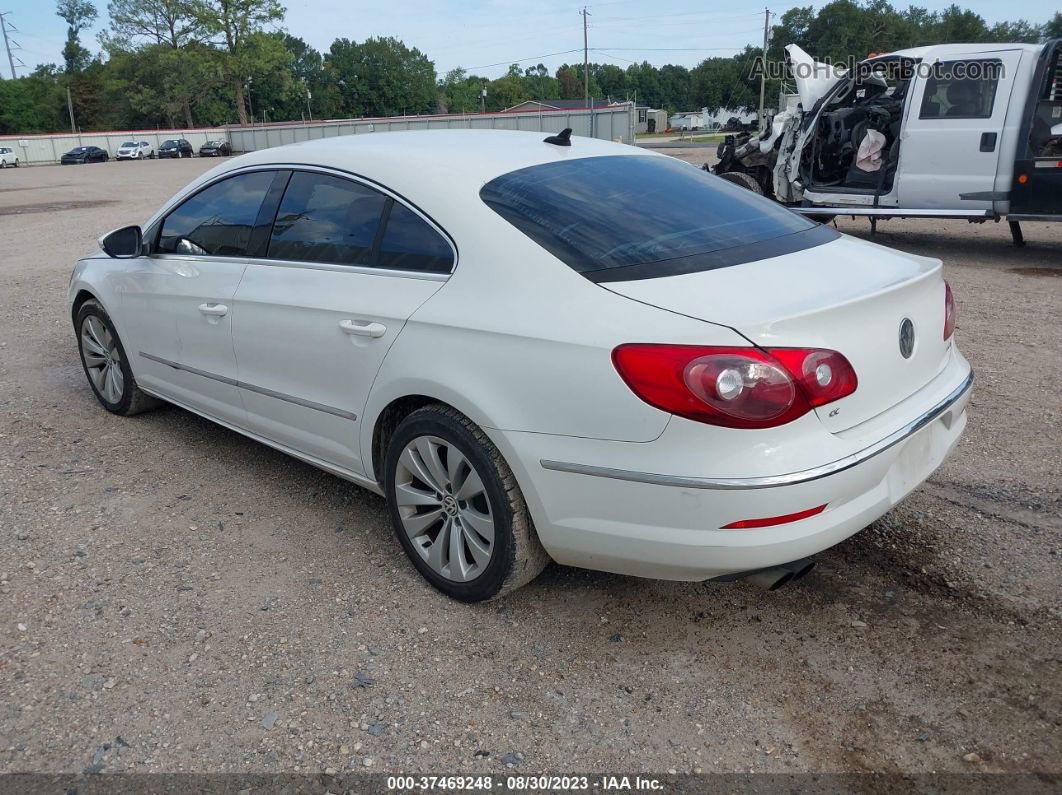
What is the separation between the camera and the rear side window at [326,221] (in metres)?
3.35

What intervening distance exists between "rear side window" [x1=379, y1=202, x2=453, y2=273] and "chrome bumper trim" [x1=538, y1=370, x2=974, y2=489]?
88 cm

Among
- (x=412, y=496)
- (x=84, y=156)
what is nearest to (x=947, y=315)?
(x=412, y=496)

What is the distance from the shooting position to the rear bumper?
239 centimetres

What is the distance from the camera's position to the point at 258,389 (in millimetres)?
3779

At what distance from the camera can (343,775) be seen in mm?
2357

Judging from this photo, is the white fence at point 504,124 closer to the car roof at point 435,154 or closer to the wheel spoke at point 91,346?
the wheel spoke at point 91,346

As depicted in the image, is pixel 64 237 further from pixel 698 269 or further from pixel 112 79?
pixel 112 79

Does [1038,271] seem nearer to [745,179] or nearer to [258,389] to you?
[745,179]

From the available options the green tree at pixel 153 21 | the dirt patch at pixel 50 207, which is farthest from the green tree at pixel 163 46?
the dirt patch at pixel 50 207

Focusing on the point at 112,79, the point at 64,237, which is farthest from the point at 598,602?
the point at 112,79

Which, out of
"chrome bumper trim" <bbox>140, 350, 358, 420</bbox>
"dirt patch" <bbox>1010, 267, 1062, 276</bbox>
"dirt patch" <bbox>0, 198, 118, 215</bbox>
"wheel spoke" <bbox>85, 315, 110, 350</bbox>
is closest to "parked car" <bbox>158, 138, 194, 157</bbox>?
"dirt patch" <bbox>0, 198, 118, 215</bbox>

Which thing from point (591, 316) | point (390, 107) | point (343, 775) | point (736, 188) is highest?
point (390, 107)

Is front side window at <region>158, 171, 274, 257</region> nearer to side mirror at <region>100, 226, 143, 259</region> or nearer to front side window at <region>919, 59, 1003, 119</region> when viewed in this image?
side mirror at <region>100, 226, 143, 259</region>

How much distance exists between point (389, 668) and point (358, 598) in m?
0.47
